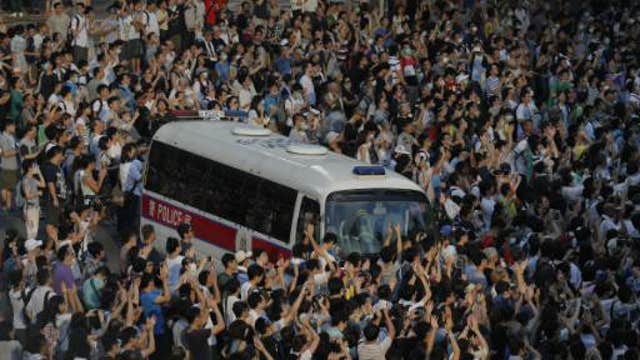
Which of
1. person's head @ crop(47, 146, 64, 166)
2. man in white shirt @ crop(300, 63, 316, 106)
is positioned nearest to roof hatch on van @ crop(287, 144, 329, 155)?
person's head @ crop(47, 146, 64, 166)

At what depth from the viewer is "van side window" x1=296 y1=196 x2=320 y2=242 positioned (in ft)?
66.2

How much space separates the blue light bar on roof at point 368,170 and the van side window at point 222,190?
0.86 metres

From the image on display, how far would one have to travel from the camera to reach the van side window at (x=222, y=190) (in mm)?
20891

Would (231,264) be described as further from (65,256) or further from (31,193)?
(31,193)

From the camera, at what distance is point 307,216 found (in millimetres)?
20328

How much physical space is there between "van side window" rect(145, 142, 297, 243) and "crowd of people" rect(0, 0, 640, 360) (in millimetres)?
518

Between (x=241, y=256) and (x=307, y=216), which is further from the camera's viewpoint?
(x=307, y=216)

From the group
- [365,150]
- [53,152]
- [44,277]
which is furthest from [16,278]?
[365,150]

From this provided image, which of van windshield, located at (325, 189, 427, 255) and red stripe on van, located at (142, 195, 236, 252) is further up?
van windshield, located at (325, 189, 427, 255)

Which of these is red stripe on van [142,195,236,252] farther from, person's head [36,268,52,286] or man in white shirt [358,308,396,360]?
man in white shirt [358,308,396,360]

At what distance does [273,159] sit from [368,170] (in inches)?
59.7

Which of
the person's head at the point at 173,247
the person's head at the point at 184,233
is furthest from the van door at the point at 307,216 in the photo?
the person's head at the point at 173,247

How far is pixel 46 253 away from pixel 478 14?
19058 mm

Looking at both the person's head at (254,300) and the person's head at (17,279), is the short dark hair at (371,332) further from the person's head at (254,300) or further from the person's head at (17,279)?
the person's head at (17,279)
